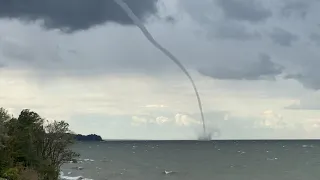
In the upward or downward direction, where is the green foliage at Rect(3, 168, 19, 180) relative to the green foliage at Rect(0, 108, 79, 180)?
downward

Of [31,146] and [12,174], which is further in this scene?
[31,146]

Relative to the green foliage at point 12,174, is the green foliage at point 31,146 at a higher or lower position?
higher

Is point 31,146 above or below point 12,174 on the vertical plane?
above

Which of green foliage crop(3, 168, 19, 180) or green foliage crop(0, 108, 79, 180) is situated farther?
green foliage crop(0, 108, 79, 180)

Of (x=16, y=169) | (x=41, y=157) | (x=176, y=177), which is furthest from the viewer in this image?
(x=176, y=177)

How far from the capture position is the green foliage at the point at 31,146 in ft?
191

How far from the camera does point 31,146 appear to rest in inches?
2662

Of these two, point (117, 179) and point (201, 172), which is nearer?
point (117, 179)

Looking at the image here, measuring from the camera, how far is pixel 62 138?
7356 cm

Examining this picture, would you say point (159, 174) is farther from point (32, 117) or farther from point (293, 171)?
point (32, 117)

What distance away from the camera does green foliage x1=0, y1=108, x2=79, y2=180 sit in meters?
58.1

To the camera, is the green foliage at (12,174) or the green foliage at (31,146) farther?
the green foliage at (31,146)

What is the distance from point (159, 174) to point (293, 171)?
116ft

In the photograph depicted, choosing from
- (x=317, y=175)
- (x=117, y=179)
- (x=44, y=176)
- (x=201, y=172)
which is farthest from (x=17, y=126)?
(x=317, y=175)
